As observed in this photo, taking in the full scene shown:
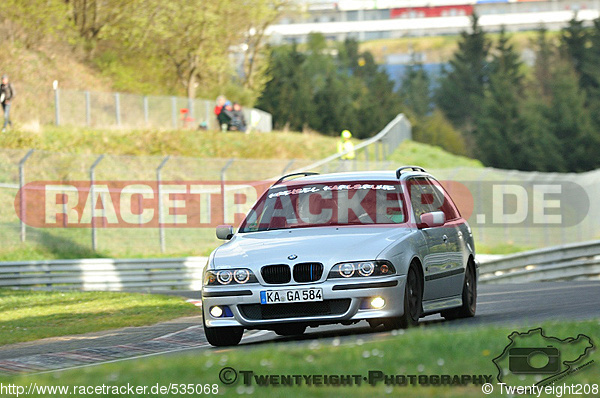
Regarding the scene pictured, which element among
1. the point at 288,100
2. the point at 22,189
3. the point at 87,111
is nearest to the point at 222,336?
the point at 22,189

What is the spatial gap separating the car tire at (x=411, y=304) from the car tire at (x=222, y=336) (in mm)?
1370

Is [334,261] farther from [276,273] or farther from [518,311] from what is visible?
[518,311]

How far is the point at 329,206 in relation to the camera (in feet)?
38.7

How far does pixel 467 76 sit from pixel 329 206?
129135 millimetres

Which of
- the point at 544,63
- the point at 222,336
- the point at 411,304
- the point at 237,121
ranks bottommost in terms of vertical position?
the point at 222,336

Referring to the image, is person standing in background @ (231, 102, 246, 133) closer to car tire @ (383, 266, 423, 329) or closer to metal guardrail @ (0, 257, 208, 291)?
metal guardrail @ (0, 257, 208, 291)

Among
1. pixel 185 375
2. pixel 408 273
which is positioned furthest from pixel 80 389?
pixel 408 273

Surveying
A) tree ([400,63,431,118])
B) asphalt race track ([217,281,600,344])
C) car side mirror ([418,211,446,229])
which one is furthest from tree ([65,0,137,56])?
tree ([400,63,431,118])

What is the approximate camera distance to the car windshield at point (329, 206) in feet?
38.0

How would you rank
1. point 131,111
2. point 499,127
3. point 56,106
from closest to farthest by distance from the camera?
point 56,106
point 131,111
point 499,127

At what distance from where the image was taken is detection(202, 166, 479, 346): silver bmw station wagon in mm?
10359

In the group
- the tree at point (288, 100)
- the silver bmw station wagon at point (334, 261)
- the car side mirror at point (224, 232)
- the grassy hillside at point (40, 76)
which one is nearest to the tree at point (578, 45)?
the tree at point (288, 100)

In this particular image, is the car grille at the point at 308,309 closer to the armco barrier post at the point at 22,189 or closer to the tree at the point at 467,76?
the armco barrier post at the point at 22,189

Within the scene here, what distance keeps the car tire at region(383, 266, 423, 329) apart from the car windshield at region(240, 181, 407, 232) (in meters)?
0.76
